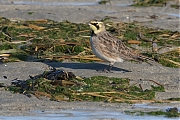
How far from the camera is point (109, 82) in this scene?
31.7 ft

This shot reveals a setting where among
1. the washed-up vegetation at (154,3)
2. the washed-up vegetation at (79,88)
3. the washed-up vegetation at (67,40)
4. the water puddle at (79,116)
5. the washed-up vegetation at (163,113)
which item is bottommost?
the washed-up vegetation at (163,113)

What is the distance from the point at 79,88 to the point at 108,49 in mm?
1849

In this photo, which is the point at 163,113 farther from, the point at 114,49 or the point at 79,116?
the point at 114,49

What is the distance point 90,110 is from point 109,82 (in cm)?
150

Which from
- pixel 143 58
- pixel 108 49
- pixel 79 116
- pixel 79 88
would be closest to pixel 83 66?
pixel 108 49

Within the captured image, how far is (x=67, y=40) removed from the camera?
42.1 feet

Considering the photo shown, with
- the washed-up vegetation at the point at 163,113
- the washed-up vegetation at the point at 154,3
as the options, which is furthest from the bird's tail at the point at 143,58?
the washed-up vegetation at the point at 154,3

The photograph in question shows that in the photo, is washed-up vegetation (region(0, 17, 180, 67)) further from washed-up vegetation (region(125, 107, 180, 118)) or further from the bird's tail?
washed-up vegetation (region(125, 107, 180, 118))

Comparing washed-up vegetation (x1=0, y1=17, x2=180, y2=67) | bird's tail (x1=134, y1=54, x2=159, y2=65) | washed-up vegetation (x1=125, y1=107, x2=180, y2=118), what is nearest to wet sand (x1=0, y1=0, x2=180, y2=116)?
bird's tail (x1=134, y1=54, x2=159, y2=65)

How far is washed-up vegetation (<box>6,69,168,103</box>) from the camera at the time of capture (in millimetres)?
8820

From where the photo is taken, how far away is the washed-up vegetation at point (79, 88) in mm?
8820

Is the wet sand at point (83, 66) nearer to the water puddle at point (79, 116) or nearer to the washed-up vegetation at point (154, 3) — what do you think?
the water puddle at point (79, 116)

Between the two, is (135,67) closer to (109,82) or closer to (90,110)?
(109,82)

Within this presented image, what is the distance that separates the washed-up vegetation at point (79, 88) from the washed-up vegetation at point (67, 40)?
193cm
